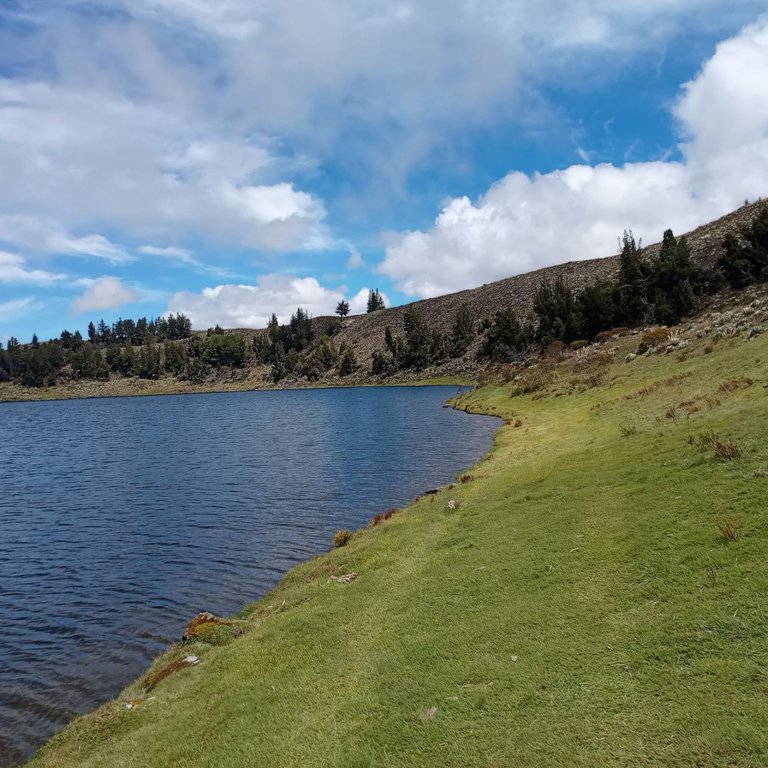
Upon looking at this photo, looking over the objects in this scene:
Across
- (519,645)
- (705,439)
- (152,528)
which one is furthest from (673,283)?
(519,645)

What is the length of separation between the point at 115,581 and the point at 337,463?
26.1m

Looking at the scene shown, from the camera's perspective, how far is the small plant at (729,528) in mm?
11102

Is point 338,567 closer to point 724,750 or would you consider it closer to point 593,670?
point 593,670

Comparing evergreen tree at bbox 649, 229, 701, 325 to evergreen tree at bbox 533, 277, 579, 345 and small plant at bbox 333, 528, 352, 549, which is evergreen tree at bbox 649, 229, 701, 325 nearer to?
evergreen tree at bbox 533, 277, 579, 345

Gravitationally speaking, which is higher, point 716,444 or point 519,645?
point 716,444

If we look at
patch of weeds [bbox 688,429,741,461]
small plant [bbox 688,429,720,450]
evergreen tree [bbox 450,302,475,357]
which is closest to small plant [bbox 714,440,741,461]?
patch of weeds [bbox 688,429,741,461]

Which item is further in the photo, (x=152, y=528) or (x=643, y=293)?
(x=643, y=293)

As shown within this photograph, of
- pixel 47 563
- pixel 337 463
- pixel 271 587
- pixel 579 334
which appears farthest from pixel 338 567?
pixel 579 334

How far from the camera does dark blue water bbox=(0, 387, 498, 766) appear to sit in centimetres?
1739

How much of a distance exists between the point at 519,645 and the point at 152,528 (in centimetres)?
2835

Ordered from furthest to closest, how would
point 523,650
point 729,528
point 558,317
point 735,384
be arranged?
point 558,317 → point 735,384 → point 729,528 → point 523,650

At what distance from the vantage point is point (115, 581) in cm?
2422

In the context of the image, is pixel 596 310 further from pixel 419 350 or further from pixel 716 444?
pixel 716 444

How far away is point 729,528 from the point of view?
11.2 m
